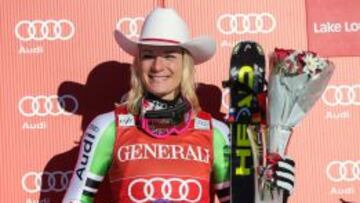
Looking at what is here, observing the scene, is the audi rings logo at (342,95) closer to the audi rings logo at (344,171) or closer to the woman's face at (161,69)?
the audi rings logo at (344,171)

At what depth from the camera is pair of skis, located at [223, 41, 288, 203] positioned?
211 centimetres

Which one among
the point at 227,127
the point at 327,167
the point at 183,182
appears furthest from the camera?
the point at 327,167

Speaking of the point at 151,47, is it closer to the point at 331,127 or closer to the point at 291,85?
the point at 291,85

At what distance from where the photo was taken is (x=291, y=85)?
6.89 feet

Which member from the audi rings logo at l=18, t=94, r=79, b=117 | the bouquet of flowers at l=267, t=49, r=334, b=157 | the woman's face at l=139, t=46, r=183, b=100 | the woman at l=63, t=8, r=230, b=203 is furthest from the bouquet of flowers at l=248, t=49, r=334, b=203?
the audi rings logo at l=18, t=94, r=79, b=117

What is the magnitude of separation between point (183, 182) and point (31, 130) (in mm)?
712

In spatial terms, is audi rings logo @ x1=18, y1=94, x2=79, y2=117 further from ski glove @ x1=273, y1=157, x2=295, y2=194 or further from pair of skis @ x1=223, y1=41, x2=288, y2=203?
ski glove @ x1=273, y1=157, x2=295, y2=194

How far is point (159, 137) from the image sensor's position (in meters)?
2.10

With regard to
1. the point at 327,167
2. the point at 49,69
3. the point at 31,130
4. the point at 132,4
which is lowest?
the point at 327,167

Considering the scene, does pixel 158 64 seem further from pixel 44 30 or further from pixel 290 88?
pixel 44 30

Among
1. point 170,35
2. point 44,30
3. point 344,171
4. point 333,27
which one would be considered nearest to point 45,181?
point 44,30

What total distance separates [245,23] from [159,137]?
64cm

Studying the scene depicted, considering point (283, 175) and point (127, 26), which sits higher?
point (127, 26)

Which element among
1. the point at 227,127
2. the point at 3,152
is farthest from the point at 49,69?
the point at 227,127
